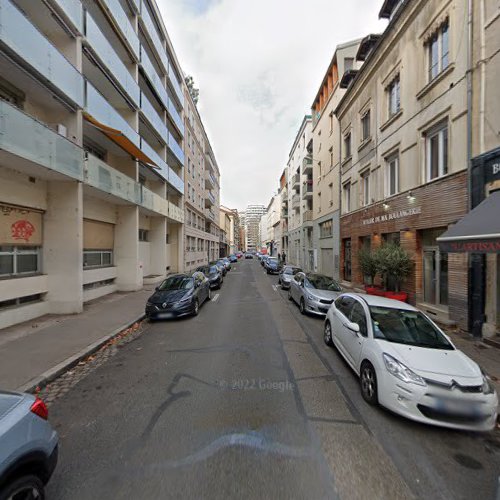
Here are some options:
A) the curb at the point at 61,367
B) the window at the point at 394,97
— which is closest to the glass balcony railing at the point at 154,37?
the window at the point at 394,97

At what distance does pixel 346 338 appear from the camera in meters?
4.82

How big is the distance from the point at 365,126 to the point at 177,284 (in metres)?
12.8

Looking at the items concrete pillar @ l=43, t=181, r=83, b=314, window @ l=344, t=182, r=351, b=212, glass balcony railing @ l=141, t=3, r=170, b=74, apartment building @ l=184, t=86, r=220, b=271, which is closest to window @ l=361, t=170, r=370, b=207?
window @ l=344, t=182, r=351, b=212

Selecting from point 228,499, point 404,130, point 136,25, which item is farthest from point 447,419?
point 136,25

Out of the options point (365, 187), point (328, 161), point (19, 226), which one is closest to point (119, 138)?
point (19, 226)

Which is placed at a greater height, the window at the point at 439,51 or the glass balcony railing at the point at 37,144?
the window at the point at 439,51

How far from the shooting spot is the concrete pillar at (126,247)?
13250mm

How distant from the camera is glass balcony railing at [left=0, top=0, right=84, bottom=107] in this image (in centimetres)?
597

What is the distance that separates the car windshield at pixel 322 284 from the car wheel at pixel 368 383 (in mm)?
5466

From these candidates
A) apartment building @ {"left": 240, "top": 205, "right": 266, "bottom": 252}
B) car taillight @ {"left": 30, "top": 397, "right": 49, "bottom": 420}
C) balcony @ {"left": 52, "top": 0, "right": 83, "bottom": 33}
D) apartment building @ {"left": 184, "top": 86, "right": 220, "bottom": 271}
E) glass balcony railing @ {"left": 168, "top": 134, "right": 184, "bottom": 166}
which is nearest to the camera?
car taillight @ {"left": 30, "top": 397, "right": 49, "bottom": 420}

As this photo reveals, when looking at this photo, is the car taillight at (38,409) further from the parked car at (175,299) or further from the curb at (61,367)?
the parked car at (175,299)

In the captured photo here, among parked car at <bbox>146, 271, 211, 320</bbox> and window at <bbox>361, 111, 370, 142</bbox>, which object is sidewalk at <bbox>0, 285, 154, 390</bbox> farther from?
window at <bbox>361, 111, 370, 142</bbox>

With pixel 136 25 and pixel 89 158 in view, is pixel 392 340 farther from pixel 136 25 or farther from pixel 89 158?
pixel 136 25

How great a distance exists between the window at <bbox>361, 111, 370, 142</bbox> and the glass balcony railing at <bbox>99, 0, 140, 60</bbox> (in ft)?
40.5
